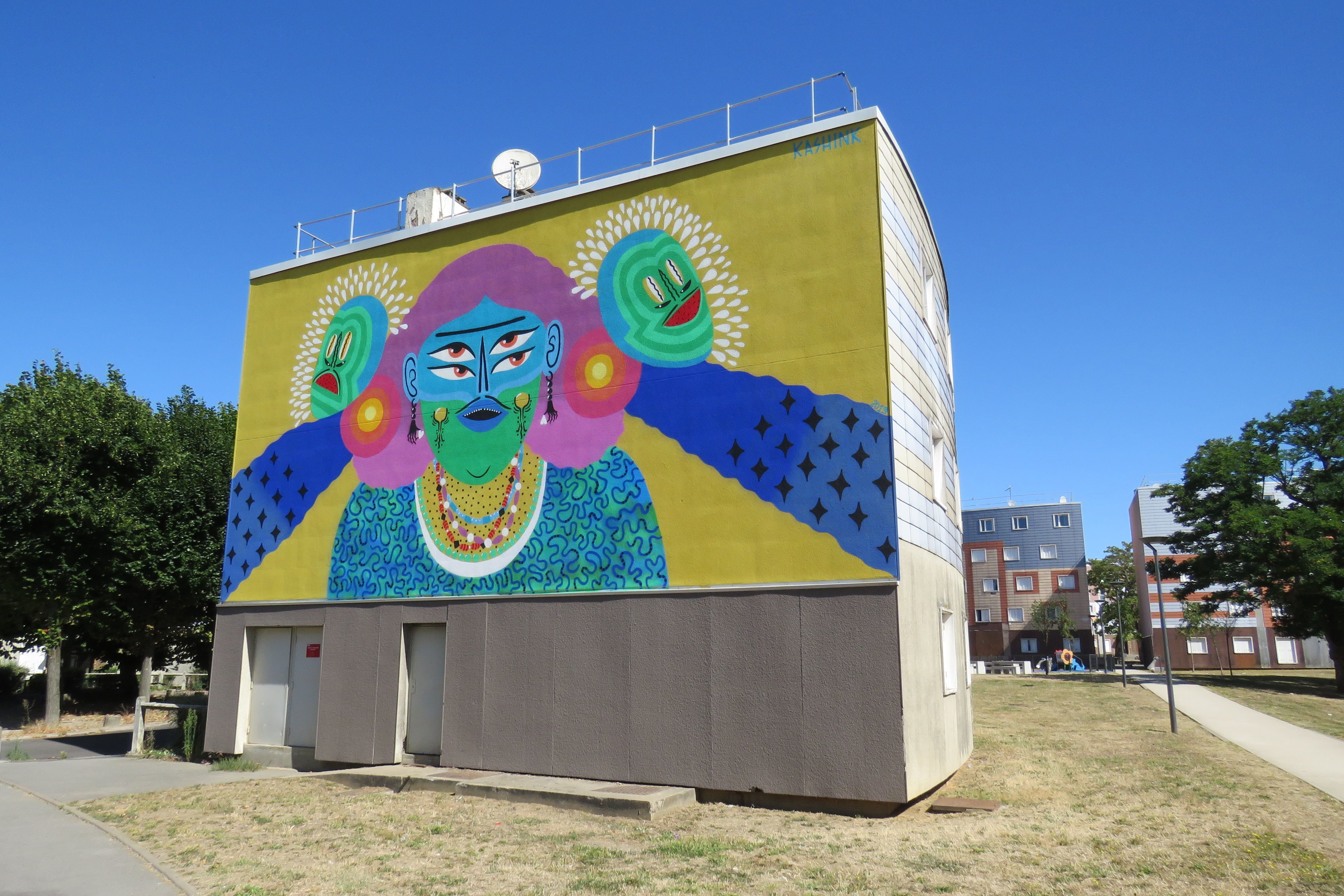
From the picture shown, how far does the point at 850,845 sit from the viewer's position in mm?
8820

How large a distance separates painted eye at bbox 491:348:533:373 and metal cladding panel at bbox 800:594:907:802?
574cm

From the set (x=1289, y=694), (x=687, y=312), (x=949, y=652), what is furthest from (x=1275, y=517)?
(x=687, y=312)

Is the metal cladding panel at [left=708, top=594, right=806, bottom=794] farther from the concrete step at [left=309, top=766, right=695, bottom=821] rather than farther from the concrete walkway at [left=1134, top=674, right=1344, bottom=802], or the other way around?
the concrete walkway at [left=1134, top=674, right=1344, bottom=802]

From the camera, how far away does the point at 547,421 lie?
43.1ft

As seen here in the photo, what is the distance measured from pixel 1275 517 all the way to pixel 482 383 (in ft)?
102

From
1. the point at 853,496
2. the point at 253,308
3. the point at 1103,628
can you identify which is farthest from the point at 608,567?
the point at 1103,628

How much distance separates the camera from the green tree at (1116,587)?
6397cm

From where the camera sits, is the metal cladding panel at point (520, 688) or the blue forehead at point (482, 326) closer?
the metal cladding panel at point (520, 688)

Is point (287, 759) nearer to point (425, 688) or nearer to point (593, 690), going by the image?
point (425, 688)

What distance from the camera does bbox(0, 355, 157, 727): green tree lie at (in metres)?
20.8

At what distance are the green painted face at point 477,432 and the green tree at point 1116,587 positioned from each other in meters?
59.2

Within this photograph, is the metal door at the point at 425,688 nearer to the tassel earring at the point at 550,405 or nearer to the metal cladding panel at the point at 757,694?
the tassel earring at the point at 550,405

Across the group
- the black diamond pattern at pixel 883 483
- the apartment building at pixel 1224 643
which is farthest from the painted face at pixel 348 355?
the apartment building at pixel 1224 643

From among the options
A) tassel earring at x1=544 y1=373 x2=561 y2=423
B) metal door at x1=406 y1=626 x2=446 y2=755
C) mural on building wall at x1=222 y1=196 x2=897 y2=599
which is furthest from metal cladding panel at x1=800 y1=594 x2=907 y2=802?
metal door at x1=406 y1=626 x2=446 y2=755
